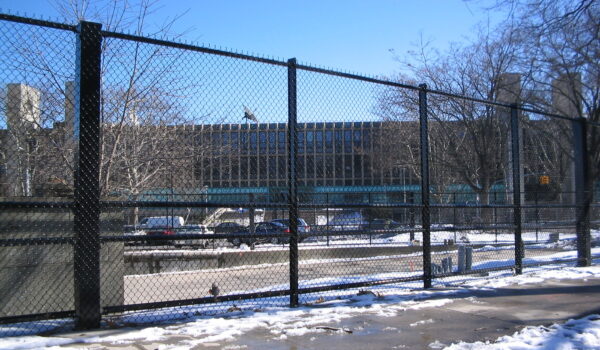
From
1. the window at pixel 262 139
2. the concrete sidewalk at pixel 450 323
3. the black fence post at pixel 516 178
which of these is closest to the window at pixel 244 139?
the window at pixel 262 139

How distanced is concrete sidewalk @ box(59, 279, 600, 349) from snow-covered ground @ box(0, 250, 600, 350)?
14cm

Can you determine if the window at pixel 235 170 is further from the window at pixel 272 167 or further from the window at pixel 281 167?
the window at pixel 281 167

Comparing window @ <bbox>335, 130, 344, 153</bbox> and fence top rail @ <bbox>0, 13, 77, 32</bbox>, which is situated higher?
fence top rail @ <bbox>0, 13, 77, 32</bbox>

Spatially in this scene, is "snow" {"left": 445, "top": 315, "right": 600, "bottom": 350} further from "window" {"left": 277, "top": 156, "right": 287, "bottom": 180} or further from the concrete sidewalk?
"window" {"left": 277, "top": 156, "right": 287, "bottom": 180}

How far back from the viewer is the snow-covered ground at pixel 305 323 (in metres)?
5.02

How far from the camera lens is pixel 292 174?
678 cm

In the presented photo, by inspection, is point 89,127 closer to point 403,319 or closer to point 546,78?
point 403,319

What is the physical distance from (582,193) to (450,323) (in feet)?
21.8

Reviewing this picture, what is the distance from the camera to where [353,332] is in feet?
18.2

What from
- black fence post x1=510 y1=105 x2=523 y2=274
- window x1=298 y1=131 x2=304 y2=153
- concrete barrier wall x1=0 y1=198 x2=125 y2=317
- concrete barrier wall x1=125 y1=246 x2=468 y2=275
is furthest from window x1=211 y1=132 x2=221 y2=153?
black fence post x1=510 y1=105 x2=523 y2=274

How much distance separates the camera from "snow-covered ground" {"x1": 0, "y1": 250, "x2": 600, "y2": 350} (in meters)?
5.02

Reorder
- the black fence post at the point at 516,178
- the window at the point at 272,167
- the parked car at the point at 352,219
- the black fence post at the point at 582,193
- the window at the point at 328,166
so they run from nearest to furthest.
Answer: the window at the point at 272,167 < the window at the point at 328,166 < the black fence post at the point at 516,178 < the black fence post at the point at 582,193 < the parked car at the point at 352,219

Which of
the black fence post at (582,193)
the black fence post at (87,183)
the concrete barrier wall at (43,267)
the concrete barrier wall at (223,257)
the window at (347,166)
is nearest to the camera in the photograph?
the black fence post at (87,183)

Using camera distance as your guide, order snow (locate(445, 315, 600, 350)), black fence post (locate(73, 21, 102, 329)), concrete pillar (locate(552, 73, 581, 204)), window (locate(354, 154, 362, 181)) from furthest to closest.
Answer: concrete pillar (locate(552, 73, 581, 204)) → window (locate(354, 154, 362, 181)) → black fence post (locate(73, 21, 102, 329)) → snow (locate(445, 315, 600, 350))
